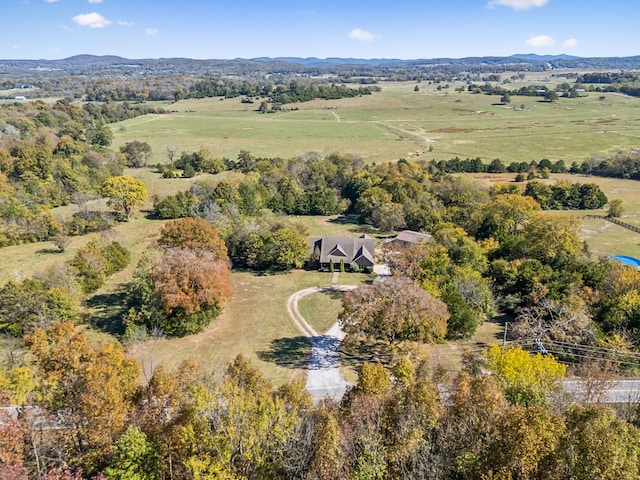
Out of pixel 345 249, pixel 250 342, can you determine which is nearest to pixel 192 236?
pixel 250 342

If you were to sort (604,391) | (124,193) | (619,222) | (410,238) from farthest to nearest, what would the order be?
(619,222) < (124,193) < (410,238) < (604,391)

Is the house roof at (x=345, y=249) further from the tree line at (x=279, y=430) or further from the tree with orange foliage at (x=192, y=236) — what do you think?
the tree line at (x=279, y=430)

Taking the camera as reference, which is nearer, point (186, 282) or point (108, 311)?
point (186, 282)

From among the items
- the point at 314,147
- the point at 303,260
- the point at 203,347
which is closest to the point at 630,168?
the point at 314,147

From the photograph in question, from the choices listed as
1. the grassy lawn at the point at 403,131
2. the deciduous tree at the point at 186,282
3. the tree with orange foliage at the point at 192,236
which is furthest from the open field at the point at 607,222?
the deciduous tree at the point at 186,282

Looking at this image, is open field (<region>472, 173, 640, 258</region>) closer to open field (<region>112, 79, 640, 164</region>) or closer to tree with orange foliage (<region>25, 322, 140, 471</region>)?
open field (<region>112, 79, 640, 164</region>)

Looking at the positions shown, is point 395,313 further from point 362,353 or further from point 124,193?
point 124,193

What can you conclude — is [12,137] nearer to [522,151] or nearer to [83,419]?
[83,419]
